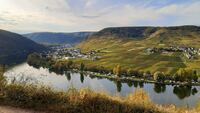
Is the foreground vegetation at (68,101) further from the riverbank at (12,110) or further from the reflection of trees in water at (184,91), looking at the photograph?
the reflection of trees in water at (184,91)

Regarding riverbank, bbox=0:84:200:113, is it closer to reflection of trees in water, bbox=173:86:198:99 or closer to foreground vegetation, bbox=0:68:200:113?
foreground vegetation, bbox=0:68:200:113

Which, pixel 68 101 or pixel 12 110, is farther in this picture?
pixel 68 101

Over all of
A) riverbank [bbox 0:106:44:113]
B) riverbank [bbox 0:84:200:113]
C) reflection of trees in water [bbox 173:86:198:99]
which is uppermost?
riverbank [bbox 0:84:200:113]

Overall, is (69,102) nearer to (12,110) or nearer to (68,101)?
(68,101)

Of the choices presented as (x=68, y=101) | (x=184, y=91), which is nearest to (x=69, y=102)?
(x=68, y=101)

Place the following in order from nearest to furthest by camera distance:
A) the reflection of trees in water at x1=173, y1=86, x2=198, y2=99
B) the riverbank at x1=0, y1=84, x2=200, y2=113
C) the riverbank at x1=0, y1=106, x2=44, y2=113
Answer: the riverbank at x1=0, y1=106, x2=44, y2=113, the riverbank at x1=0, y1=84, x2=200, y2=113, the reflection of trees in water at x1=173, y1=86, x2=198, y2=99

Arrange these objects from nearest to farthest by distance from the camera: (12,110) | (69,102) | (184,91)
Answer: (12,110) → (69,102) → (184,91)

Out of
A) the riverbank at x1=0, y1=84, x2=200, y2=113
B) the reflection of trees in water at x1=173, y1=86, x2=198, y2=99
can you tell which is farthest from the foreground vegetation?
the reflection of trees in water at x1=173, y1=86, x2=198, y2=99

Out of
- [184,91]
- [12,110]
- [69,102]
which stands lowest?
Answer: [184,91]

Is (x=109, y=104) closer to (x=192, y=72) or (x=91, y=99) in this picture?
(x=91, y=99)
